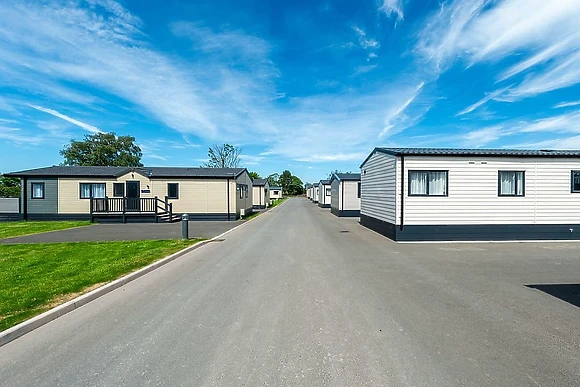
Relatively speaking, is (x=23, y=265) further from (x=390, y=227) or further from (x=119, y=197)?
(x=119, y=197)

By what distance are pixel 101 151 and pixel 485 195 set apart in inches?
2575

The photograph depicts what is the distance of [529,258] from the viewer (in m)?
8.42

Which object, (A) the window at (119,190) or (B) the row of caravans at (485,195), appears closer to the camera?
(B) the row of caravans at (485,195)

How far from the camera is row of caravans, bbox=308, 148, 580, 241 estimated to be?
11648 mm

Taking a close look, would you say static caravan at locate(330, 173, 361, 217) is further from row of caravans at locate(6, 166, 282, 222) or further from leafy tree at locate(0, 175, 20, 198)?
leafy tree at locate(0, 175, 20, 198)

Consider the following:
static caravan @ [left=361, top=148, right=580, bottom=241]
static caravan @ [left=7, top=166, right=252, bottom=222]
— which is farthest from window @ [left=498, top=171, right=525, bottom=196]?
static caravan @ [left=7, top=166, right=252, bottom=222]

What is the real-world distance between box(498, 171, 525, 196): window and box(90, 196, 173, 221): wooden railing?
62.4ft

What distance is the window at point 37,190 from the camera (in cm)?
2030

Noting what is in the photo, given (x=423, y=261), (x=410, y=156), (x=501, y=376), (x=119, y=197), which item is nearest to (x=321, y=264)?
(x=423, y=261)

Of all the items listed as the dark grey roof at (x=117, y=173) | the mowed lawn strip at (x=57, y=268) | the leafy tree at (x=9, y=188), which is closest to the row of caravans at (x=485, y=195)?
the mowed lawn strip at (x=57, y=268)

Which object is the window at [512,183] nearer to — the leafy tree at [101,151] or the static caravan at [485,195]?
the static caravan at [485,195]

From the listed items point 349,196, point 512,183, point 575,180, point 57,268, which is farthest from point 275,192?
point 57,268

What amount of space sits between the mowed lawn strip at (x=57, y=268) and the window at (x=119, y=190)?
1067cm

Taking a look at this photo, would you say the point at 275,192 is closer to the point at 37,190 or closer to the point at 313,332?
the point at 37,190
